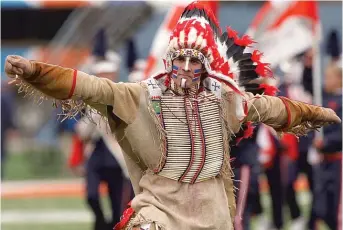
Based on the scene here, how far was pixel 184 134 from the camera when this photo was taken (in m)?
6.64

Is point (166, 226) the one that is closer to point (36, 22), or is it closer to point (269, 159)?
point (269, 159)

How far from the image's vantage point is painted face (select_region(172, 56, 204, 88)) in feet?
21.6

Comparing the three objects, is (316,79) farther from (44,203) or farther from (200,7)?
(44,203)

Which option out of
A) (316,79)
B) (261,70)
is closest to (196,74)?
(261,70)

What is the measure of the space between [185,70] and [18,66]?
107 cm

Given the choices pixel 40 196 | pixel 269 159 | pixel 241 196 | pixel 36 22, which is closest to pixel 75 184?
pixel 40 196

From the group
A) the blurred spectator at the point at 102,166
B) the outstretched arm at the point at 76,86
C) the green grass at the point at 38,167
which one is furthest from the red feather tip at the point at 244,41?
the green grass at the point at 38,167

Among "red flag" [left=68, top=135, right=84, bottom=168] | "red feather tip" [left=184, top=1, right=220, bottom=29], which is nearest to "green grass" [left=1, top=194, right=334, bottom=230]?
"red flag" [left=68, top=135, right=84, bottom=168]

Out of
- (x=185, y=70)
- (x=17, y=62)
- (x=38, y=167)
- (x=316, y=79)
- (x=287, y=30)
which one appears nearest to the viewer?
(x=17, y=62)

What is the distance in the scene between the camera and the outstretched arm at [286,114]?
7.03 meters

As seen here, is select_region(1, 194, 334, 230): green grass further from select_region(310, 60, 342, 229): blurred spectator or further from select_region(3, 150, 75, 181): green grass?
select_region(3, 150, 75, 181): green grass

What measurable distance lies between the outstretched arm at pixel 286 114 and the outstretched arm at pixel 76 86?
80 cm

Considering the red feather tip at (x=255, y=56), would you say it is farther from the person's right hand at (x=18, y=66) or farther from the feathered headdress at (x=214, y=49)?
the person's right hand at (x=18, y=66)

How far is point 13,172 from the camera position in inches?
829
